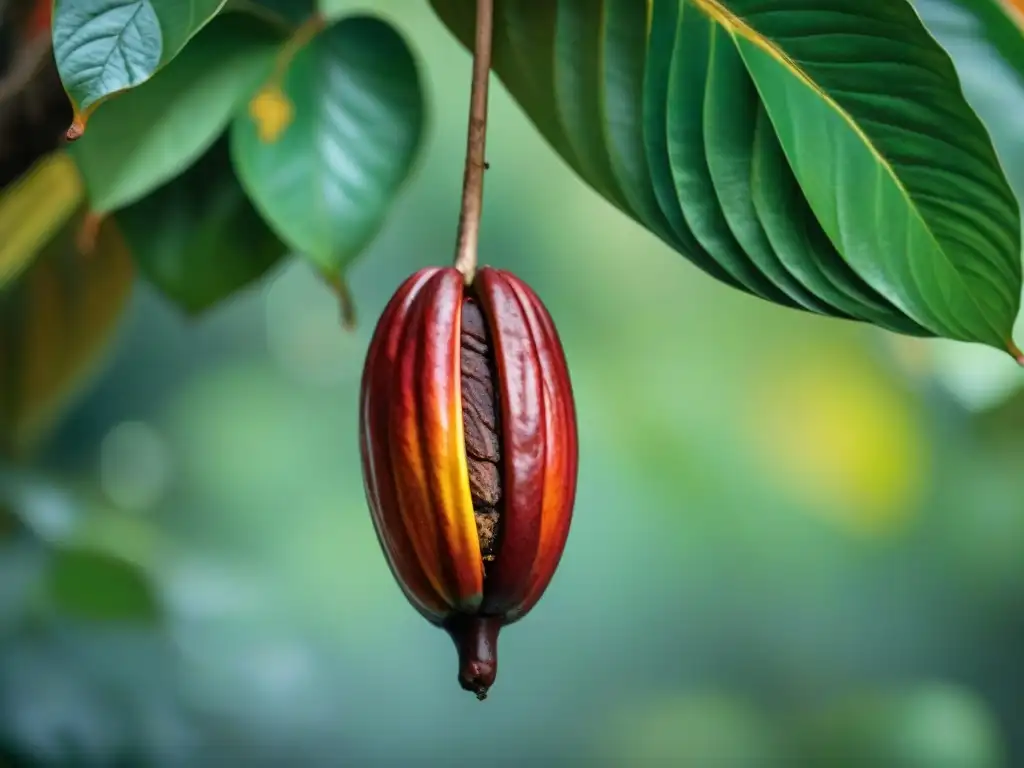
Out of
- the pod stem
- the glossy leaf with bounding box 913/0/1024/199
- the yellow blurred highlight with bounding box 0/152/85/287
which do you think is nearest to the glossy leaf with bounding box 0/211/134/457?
the yellow blurred highlight with bounding box 0/152/85/287

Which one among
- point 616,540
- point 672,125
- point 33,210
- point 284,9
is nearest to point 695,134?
point 672,125

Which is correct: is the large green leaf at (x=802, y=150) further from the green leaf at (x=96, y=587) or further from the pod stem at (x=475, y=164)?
the green leaf at (x=96, y=587)

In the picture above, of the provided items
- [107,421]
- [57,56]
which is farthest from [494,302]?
[107,421]

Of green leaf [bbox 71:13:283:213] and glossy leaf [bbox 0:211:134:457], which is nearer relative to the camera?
green leaf [bbox 71:13:283:213]

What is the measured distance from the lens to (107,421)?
0.84 metres

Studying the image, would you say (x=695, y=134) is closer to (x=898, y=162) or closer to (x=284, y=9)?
(x=898, y=162)

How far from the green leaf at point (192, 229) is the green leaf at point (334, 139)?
0.20 ft

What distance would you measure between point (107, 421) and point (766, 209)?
675 mm

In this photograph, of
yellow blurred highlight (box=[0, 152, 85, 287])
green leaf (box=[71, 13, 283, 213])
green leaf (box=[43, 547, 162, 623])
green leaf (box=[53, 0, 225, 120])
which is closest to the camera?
green leaf (box=[53, 0, 225, 120])

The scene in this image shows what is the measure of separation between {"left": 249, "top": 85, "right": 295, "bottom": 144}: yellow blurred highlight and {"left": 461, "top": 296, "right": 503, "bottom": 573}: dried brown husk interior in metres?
0.18

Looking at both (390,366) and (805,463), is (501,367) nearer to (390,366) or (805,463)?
(390,366)

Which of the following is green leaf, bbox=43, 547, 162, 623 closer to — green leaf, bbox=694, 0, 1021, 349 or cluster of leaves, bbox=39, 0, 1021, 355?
cluster of leaves, bbox=39, 0, 1021, 355

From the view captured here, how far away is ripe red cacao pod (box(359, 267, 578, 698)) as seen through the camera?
272mm

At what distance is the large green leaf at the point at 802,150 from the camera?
0.97 feet
